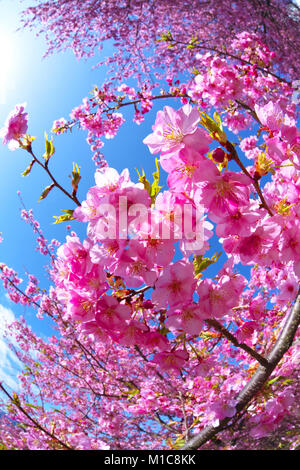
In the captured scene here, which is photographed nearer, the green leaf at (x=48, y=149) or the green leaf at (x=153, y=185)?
the green leaf at (x=153, y=185)

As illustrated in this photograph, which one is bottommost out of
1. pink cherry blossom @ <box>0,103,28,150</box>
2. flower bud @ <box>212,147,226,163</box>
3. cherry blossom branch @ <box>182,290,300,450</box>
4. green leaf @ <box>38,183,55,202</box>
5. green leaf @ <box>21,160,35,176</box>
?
cherry blossom branch @ <box>182,290,300,450</box>

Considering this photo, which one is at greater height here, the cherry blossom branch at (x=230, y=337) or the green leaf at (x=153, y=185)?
the green leaf at (x=153, y=185)

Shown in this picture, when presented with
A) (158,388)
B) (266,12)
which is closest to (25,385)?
(158,388)

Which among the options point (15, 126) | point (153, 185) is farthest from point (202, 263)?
point (15, 126)

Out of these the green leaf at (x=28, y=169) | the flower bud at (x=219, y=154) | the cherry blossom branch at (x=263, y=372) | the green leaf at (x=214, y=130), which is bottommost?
the cherry blossom branch at (x=263, y=372)

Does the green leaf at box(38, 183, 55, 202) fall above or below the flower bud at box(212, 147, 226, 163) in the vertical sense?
above

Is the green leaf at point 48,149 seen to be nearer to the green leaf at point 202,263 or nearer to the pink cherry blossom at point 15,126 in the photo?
the pink cherry blossom at point 15,126

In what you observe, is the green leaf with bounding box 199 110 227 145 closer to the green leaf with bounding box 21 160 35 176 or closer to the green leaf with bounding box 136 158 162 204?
the green leaf with bounding box 136 158 162 204

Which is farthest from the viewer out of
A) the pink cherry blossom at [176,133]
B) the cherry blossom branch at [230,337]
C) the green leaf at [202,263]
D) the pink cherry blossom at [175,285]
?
the cherry blossom branch at [230,337]

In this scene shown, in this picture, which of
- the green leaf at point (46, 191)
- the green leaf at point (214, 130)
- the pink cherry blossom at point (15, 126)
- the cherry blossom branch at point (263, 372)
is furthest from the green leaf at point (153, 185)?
the cherry blossom branch at point (263, 372)

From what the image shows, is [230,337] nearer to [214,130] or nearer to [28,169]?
[214,130]

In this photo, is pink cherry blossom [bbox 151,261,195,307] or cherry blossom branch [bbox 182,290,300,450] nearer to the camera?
pink cherry blossom [bbox 151,261,195,307]

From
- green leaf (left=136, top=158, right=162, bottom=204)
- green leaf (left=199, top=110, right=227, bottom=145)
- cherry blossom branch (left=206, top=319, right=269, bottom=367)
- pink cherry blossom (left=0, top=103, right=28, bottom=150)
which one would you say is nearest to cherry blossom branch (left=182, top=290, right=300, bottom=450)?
cherry blossom branch (left=206, top=319, right=269, bottom=367)

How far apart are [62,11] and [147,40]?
3.12 metres
